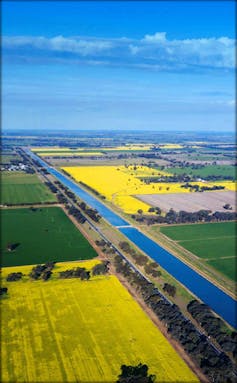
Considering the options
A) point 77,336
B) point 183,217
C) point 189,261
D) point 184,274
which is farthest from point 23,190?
point 77,336

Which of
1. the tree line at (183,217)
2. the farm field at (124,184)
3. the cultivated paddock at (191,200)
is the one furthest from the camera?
the farm field at (124,184)

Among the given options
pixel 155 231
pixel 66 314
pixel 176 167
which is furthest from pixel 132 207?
pixel 176 167

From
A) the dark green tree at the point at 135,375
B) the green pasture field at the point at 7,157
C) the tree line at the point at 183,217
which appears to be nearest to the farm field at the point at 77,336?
the dark green tree at the point at 135,375

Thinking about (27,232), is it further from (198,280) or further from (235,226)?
(235,226)

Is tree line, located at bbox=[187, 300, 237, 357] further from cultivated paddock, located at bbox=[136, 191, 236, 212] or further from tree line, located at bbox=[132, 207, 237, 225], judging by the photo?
cultivated paddock, located at bbox=[136, 191, 236, 212]

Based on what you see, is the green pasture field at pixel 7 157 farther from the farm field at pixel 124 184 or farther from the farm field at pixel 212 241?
the farm field at pixel 212 241

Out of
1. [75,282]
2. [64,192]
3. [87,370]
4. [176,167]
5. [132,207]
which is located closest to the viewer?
[87,370]

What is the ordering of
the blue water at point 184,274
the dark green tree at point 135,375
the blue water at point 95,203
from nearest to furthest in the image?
the dark green tree at point 135,375 < the blue water at point 184,274 < the blue water at point 95,203
